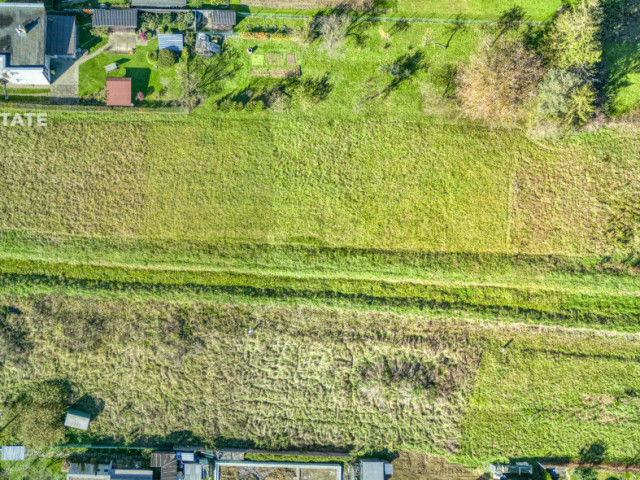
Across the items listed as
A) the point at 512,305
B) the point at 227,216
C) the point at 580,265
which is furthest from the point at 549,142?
the point at 227,216

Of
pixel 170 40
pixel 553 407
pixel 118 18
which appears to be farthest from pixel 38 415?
pixel 553 407

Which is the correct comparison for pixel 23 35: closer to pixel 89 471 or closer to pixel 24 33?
pixel 24 33

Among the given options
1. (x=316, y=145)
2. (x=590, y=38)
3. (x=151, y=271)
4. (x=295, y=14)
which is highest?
(x=295, y=14)

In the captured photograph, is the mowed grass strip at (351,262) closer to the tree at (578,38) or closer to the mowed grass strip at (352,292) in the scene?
the mowed grass strip at (352,292)

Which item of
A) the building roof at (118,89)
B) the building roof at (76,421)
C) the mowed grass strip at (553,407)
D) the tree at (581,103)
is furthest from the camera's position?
the mowed grass strip at (553,407)

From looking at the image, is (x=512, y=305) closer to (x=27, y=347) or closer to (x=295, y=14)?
(x=295, y=14)

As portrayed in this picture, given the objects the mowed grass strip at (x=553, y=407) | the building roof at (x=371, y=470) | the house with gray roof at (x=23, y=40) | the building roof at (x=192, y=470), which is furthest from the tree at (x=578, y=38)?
the building roof at (x=192, y=470)

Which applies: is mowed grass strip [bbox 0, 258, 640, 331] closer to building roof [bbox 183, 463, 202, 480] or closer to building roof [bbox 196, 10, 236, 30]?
building roof [bbox 183, 463, 202, 480]
